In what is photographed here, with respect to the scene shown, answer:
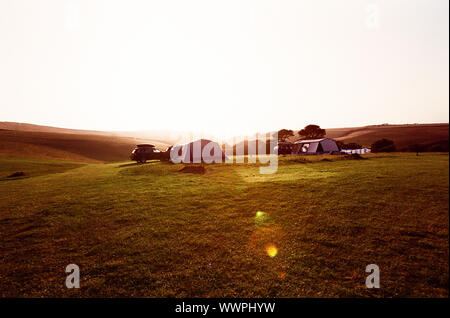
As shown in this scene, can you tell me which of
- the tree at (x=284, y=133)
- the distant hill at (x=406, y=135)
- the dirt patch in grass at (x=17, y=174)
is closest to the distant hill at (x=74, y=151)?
the dirt patch in grass at (x=17, y=174)

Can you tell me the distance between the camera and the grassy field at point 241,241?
435 centimetres

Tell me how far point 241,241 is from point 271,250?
89 cm

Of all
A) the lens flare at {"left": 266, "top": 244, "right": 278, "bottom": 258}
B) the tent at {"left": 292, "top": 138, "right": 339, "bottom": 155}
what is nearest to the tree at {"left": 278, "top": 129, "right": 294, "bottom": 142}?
the tent at {"left": 292, "top": 138, "right": 339, "bottom": 155}

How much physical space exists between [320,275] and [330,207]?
4.03m

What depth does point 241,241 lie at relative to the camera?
20.0ft

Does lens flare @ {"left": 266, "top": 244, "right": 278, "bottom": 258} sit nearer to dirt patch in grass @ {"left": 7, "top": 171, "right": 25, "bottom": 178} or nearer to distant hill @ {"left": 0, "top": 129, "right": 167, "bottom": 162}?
distant hill @ {"left": 0, "top": 129, "right": 167, "bottom": 162}

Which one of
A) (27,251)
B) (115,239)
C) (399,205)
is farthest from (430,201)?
(27,251)

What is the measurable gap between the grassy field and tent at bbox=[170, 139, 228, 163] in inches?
482

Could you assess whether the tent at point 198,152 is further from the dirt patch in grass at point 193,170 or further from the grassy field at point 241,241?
the grassy field at point 241,241

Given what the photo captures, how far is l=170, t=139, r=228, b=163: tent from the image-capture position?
23.1 meters

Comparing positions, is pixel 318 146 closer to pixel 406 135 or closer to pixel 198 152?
pixel 198 152

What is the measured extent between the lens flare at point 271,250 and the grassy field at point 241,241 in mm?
45

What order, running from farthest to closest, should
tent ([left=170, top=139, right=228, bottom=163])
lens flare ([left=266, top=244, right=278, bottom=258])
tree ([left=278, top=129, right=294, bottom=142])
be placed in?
tree ([left=278, top=129, right=294, bottom=142]) → tent ([left=170, top=139, right=228, bottom=163]) → lens flare ([left=266, top=244, right=278, bottom=258])

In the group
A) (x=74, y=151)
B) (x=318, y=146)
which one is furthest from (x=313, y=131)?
(x=74, y=151)
